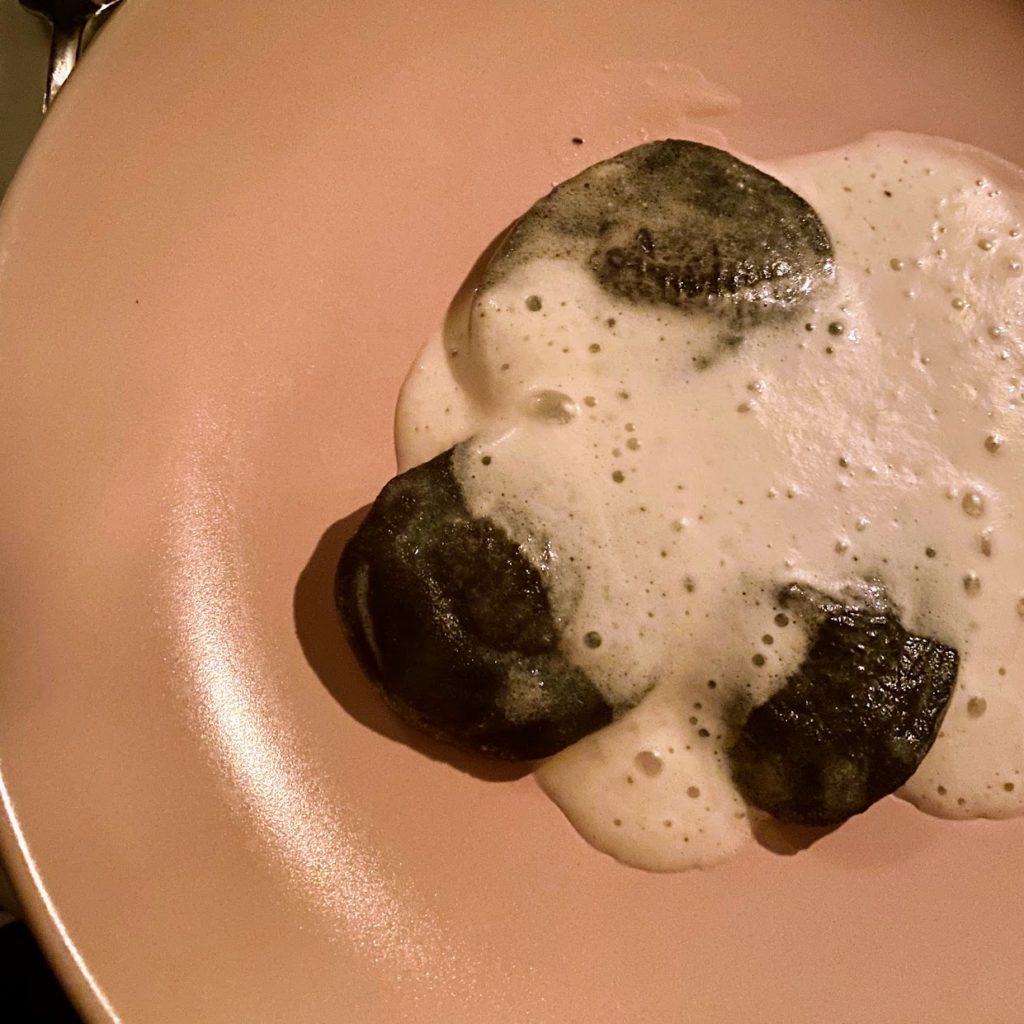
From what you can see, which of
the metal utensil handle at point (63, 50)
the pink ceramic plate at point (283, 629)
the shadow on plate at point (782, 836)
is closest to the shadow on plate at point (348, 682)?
the pink ceramic plate at point (283, 629)

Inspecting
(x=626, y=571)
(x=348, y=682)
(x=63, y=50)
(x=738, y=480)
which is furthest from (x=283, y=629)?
(x=63, y=50)

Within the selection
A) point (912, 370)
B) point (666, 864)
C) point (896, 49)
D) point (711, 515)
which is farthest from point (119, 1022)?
point (896, 49)

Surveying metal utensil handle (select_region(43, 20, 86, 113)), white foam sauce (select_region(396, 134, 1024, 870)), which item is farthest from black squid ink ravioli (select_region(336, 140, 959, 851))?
metal utensil handle (select_region(43, 20, 86, 113))

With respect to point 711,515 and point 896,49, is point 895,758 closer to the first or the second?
point 711,515

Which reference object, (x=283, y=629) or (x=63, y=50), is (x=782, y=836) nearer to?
(x=283, y=629)

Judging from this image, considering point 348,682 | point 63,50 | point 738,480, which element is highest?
point 63,50

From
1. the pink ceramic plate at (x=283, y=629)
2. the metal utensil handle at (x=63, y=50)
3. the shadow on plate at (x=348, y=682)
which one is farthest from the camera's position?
the metal utensil handle at (x=63, y=50)

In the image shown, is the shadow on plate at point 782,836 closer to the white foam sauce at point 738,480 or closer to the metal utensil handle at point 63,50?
the white foam sauce at point 738,480
